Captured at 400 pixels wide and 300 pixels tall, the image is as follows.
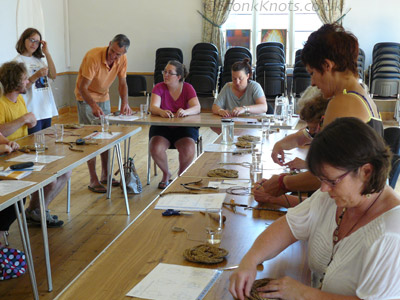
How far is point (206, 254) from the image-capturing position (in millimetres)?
1631

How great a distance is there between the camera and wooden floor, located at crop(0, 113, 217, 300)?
9.85 feet

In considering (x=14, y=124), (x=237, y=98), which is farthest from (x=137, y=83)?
(x=14, y=124)

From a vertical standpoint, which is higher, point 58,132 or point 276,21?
point 276,21

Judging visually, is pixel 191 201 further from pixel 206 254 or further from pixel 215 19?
pixel 215 19

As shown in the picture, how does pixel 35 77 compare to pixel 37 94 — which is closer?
pixel 35 77

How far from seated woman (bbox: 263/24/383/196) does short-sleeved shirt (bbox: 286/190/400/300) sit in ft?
2.05

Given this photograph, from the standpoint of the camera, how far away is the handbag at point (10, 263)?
2984mm

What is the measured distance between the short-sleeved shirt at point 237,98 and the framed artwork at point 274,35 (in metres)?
4.89

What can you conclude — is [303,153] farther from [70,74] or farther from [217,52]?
[70,74]

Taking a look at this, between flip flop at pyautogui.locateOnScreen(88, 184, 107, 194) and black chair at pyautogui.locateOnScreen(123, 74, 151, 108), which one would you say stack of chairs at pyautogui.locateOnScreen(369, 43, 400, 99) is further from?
flip flop at pyautogui.locateOnScreen(88, 184, 107, 194)

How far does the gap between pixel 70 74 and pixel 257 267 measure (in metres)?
9.16

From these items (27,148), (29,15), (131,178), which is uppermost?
(29,15)

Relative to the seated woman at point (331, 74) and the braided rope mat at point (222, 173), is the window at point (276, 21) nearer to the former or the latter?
the braided rope mat at point (222, 173)

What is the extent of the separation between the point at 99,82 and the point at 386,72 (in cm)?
548
